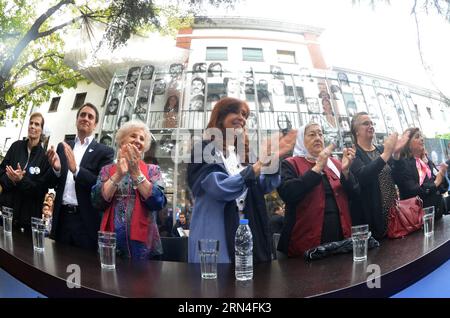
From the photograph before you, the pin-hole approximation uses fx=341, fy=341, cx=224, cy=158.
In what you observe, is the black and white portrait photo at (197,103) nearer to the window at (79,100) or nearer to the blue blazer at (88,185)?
the blue blazer at (88,185)

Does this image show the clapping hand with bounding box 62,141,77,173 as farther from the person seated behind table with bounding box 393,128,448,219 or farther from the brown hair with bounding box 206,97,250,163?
the person seated behind table with bounding box 393,128,448,219

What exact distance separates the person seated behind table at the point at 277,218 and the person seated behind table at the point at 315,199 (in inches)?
1.7

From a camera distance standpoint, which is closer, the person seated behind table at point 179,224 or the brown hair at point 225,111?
the brown hair at point 225,111

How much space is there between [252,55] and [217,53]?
5.8 inches

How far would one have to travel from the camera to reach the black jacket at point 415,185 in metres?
1.41

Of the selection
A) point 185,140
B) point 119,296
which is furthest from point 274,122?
point 119,296

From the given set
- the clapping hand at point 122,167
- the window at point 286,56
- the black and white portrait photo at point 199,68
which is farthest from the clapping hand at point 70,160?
the window at point 286,56

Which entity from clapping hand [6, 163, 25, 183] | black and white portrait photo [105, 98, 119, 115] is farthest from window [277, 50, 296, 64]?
clapping hand [6, 163, 25, 183]

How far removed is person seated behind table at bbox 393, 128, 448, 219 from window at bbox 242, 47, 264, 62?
716 millimetres

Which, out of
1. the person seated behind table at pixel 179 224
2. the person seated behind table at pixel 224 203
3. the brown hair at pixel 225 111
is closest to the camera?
the person seated behind table at pixel 224 203

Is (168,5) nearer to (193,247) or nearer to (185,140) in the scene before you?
(185,140)

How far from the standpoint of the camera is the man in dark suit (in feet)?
4.18

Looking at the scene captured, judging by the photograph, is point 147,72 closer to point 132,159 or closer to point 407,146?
point 132,159
